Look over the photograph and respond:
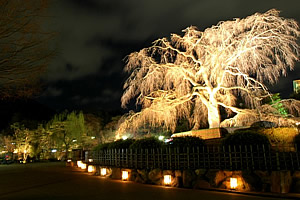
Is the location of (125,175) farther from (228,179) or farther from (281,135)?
(281,135)

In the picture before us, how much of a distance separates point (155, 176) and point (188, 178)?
1.71 metres

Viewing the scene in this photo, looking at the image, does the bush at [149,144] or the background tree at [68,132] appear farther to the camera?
the background tree at [68,132]

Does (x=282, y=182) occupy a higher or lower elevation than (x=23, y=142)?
lower

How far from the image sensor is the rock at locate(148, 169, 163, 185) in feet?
36.4

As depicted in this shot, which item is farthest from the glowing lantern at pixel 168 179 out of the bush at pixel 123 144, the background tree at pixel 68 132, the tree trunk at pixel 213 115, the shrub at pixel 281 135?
the background tree at pixel 68 132

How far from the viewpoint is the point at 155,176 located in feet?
36.8

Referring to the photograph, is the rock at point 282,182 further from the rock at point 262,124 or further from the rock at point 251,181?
the rock at point 262,124

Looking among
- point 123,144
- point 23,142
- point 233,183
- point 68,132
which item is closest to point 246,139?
point 233,183

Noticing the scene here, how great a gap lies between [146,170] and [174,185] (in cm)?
175

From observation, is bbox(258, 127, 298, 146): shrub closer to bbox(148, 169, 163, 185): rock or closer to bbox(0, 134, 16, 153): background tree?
bbox(148, 169, 163, 185): rock

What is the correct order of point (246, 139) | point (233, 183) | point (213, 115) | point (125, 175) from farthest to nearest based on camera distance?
point (213, 115) → point (125, 175) → point (246, 139) → point (233, 183)

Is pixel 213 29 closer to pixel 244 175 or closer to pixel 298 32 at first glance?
pixel 298 32

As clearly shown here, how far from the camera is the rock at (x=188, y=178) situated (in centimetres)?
1000

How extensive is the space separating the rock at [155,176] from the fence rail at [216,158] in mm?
532
